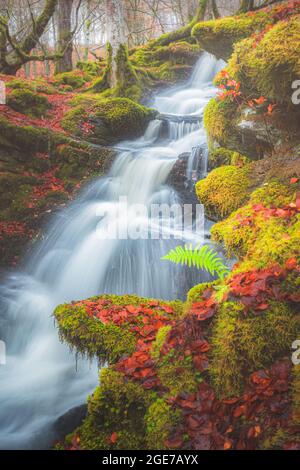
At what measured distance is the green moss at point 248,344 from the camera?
2.82 meters

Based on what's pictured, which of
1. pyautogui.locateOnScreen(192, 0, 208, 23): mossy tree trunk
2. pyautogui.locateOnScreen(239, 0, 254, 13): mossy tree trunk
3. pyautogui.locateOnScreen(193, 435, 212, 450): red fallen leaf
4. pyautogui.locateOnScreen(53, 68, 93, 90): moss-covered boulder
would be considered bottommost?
pyautogui.locateOnScreen(193, 435, 212, 450): red fallen leaf

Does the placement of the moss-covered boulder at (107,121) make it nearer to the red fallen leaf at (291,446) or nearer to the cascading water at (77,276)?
the cascading water at (77,276)

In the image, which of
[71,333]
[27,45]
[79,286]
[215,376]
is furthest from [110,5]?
[215,376]

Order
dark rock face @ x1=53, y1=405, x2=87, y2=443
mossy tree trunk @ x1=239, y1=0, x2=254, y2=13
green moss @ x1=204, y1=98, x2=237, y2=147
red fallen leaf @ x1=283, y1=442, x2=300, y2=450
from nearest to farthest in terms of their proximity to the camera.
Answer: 1. red fallen leaf @ x1=283, y1=442, x2=300, y2=450
2. dark rock face @ x1=53, y1=405, x2=87, y2=443
3. green moss @ x1=204, y1=98, x2=237, y2=147
4. mossy tree trunk @ x1=239, y1=0, x2=254, y2=13

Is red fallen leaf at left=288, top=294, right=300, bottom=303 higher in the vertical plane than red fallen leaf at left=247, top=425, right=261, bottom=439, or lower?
higher

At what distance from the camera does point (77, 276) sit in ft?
22.4

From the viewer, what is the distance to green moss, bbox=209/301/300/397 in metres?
2.82

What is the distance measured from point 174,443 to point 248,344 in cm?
96

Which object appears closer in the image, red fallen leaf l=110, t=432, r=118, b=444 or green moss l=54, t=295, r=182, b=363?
red fallen leaf l=110, t=432, r=118, b=444

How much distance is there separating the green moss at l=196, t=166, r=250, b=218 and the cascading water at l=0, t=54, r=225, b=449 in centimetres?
170

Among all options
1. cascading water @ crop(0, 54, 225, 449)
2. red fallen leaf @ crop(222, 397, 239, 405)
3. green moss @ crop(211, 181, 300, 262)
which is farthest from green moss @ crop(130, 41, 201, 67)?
red fallen leaf @ crop(222, 397, 239, 405)

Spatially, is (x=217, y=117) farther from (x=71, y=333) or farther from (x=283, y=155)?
(x=71, y=333)

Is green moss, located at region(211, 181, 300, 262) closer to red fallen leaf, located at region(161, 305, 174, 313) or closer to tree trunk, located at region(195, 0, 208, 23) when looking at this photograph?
red fallen leaf, located at region(161, 305, 174, 313)

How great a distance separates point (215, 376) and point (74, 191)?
23.8ft
